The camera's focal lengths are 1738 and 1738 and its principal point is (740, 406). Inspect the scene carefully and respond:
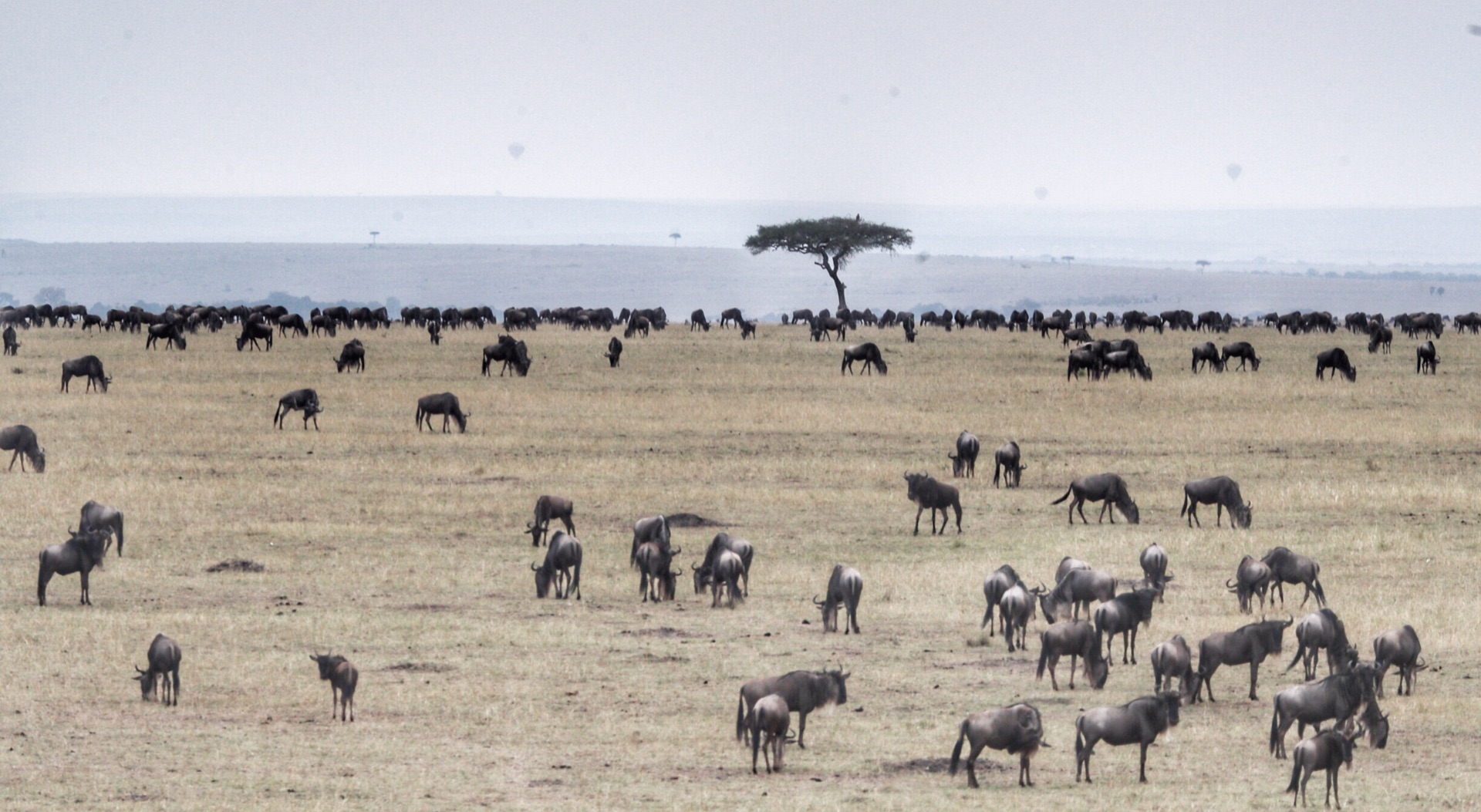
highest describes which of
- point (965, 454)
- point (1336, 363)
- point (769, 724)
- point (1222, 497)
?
point (1336, 363)

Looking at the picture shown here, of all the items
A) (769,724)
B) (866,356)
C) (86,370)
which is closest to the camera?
(769,724)

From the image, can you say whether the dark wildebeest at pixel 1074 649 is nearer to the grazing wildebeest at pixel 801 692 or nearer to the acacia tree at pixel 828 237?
the grazing wildebeest at pixel 801 692

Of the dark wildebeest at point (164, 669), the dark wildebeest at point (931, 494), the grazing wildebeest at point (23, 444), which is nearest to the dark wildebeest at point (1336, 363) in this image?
the dark wildebeest at point (931, 494)

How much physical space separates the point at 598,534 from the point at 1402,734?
14.3m

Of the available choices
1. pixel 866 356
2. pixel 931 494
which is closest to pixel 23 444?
pixel 931 494

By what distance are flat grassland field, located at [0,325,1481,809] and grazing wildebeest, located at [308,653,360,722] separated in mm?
Answer: 223

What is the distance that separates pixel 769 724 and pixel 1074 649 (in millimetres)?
4023

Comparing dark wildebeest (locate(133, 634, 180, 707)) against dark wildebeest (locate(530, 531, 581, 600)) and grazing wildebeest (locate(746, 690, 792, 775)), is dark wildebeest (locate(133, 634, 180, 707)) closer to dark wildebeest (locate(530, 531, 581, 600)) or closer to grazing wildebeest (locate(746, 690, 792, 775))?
grazing wildebeest (locate(746, 690, 792, 775))

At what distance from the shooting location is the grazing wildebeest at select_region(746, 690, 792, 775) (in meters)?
13.6

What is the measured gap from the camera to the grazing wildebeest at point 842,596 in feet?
62.4

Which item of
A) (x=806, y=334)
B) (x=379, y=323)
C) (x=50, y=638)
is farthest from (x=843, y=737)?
(x=379, y=323)

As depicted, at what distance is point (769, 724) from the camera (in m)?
13.7

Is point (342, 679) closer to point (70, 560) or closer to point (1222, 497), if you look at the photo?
point (70, 560)

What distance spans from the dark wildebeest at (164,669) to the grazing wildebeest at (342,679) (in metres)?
1.31
